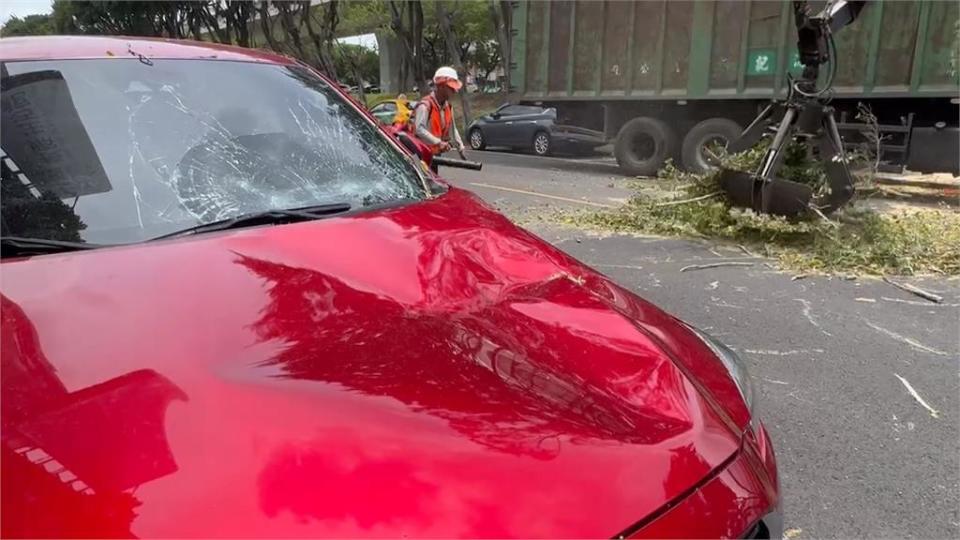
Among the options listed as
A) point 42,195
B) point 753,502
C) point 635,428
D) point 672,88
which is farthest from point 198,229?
point 672,88

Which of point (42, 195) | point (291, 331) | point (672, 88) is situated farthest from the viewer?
point (672, 88)

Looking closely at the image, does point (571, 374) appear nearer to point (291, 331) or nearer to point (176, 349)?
point (291, 331)

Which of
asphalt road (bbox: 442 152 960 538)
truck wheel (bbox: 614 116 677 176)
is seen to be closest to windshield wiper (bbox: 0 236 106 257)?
asphalt road (bbox: 442 152 960 538)

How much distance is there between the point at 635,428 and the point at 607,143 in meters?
14.6

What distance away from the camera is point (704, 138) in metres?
13.3

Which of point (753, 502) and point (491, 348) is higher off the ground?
point (491, 348)

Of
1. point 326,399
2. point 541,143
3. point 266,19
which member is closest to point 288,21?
point 266,19

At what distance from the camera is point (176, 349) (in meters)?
1.48

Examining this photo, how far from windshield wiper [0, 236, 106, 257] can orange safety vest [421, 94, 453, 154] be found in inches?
213

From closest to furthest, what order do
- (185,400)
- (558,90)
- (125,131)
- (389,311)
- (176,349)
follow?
(185,400) < (176,349) < (389,311) < (125,131) < (558,90)

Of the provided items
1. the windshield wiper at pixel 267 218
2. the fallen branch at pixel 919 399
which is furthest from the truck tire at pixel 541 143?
the windshield wiper at pixel 267 218

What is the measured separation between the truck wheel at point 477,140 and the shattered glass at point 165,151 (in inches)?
663

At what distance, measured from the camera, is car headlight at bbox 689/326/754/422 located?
1.97m

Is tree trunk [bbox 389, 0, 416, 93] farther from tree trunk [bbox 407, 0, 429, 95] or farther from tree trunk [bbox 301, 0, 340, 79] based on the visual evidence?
tree trunk [bbox 301, 0, 340, 79]
